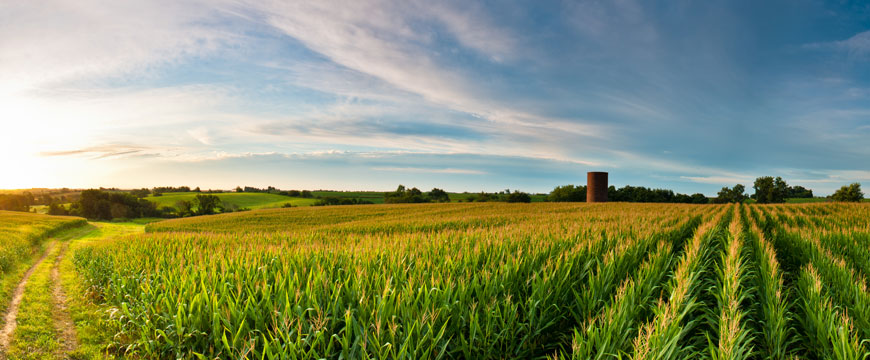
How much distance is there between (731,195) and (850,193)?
25.1m

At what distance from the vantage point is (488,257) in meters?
6.37

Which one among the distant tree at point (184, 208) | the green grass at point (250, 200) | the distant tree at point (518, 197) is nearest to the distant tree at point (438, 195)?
the distant tree at point (518, 197)

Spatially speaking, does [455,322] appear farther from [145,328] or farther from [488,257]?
[145,328]

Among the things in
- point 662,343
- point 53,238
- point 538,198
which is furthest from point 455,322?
point 538,198

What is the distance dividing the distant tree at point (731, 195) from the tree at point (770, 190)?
3.61m

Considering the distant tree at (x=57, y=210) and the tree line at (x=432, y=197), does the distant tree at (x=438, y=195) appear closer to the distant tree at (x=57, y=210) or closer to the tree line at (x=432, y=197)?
the tree line at (x=432, y=197)

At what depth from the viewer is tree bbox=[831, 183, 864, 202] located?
83.4 m

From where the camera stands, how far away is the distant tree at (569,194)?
94.2 m

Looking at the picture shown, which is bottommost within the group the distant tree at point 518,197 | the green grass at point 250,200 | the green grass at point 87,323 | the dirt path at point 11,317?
the dirt path at point 11,317

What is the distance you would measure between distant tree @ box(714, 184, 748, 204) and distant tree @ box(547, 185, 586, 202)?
146ft

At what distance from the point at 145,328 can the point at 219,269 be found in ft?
5.13

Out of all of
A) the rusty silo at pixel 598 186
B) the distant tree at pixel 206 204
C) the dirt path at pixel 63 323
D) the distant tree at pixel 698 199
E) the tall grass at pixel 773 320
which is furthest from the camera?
the distant tree at pixel 698 199

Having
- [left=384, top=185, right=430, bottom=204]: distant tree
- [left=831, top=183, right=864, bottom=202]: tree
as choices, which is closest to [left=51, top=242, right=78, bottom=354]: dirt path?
[left=384, top=185, right=430, bottom=204]: distant tree

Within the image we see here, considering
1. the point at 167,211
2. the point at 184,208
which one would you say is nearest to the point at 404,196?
the point at 184,208
